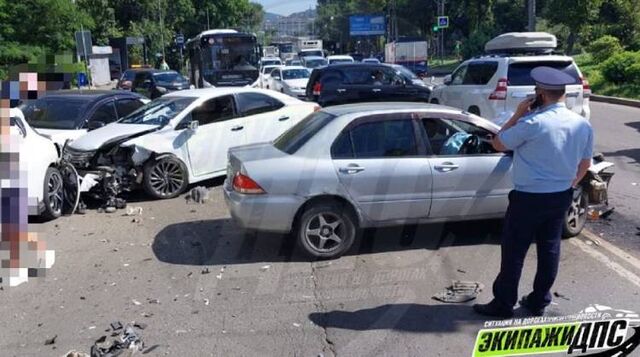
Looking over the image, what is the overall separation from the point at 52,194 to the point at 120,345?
4.28 m

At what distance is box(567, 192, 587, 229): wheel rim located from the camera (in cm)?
664

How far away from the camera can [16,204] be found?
6.30 metres

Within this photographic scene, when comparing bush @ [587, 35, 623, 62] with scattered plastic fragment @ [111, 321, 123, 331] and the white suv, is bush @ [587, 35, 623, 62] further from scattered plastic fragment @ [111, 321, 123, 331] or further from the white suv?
scattered plastic fragment @ [111, 321, 123, 331]

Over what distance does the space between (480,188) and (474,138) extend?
53 centimetres

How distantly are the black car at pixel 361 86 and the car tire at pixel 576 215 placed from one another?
10.3m

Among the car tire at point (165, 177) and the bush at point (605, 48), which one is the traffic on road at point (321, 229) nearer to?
the car tire at point (165, 177)

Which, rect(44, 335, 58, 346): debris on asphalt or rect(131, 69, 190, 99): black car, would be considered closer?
rect(44, 335, 58, 346): debris on asphalt

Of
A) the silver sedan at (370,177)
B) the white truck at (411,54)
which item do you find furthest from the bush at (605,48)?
the silver sedan at (370,177)

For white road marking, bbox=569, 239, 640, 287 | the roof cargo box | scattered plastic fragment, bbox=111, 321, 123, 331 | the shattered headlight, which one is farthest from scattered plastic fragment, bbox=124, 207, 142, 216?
the roof cargo box

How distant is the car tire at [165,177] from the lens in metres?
9.18

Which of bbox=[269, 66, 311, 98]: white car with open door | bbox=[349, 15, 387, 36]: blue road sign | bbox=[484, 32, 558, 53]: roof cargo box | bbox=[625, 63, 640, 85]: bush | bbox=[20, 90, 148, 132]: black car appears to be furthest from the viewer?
bbox=[349, 15, 387, 36]: blue road sign

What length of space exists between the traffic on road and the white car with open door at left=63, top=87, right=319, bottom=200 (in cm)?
3

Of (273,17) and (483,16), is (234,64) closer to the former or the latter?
(483,16)

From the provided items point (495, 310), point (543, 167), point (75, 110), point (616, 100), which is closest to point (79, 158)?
point (75, 110)
